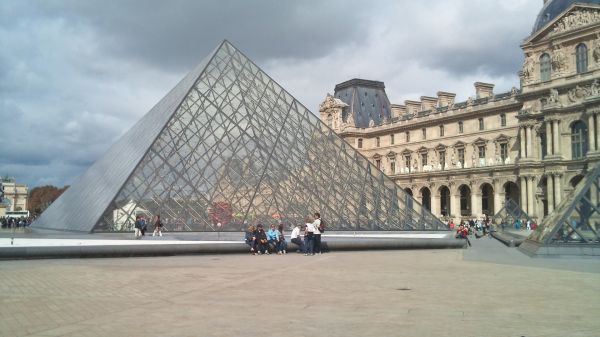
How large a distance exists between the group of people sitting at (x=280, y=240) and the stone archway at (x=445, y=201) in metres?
44.6

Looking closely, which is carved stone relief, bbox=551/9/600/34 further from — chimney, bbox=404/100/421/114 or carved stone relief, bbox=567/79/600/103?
chimney, bbox=404/100/421/114

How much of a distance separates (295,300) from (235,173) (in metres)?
13.3

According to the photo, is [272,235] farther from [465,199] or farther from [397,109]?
[397,109]

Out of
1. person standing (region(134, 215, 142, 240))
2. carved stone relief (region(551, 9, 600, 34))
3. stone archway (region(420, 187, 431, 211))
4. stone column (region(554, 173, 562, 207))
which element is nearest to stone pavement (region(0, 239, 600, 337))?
person standing (region(134, 215, 142, 240))

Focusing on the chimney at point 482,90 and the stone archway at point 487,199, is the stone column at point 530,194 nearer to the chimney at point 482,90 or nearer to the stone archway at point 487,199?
the stone archway at point 487,199

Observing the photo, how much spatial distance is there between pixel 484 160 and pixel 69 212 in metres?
41.5

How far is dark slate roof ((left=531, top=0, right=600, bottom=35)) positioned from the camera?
45062mm

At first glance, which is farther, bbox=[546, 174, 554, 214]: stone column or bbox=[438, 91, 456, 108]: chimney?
bbox=[438, 91, 456, 108]: chimney

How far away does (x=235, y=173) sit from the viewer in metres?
19.9

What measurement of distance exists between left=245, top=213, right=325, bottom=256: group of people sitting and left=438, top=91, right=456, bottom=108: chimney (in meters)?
47.3

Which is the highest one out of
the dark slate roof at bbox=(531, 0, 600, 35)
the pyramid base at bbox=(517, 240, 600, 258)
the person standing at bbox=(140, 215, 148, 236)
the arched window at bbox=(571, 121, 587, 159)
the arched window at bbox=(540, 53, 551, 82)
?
the dark slate roof at bbox=(531, 0, 600, 35)

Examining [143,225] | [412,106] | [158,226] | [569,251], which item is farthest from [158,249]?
[412,106]

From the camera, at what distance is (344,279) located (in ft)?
30.2

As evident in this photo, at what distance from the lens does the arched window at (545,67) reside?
151 feet
